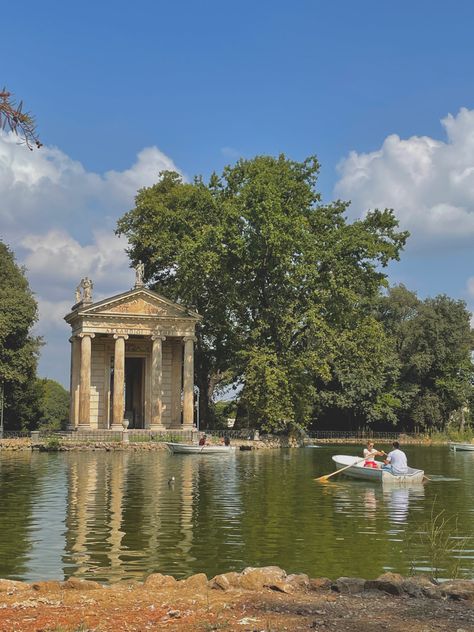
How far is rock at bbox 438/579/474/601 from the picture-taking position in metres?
10.5

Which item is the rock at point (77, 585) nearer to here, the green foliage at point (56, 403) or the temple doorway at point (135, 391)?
the temple doorway at point (135, 391)

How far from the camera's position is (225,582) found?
11.0 metres

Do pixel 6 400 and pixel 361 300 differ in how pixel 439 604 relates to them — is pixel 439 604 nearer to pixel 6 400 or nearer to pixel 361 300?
pixel 361 300

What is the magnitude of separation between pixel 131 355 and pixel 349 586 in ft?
210

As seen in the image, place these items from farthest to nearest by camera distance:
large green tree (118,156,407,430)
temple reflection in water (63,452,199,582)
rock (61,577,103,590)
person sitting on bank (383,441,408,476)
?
large green tree (118,156,407,430)
person sitting on bank (383,441,408,476)
temple reflection in water (63,452,199,582)
rock (61,577,103,590)

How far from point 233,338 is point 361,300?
11.1 metres

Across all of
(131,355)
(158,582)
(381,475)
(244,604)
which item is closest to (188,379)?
(131,355)

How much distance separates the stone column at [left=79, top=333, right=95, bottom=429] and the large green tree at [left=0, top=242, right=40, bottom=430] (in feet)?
16.3

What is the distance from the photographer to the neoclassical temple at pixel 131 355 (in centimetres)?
6712

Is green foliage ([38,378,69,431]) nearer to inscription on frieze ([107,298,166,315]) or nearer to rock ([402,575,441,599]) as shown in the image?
inscription on frieze ([107,298,166,315])

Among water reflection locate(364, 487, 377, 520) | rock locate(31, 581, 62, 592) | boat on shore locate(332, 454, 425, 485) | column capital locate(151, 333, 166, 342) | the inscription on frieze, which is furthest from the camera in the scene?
column capital locate(151, 333, 166, 342)

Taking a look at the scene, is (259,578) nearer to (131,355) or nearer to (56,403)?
(131,355)

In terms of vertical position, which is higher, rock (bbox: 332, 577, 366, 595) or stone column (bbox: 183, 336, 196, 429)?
stone column (bbox: 183, 336, 196, 429)

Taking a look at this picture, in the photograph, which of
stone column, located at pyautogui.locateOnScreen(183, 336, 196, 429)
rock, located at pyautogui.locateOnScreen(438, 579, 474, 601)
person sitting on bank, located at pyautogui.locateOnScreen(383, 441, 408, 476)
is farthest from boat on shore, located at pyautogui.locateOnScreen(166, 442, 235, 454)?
rock, located at pyautogui.locateOnScreen(438, 579, 474, 601)
